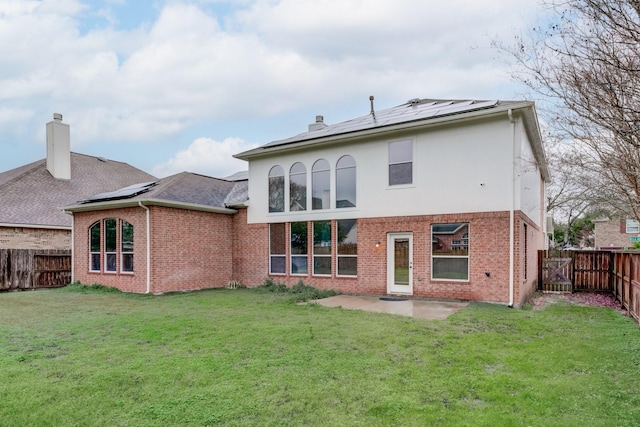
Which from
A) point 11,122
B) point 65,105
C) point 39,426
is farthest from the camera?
point 11,122

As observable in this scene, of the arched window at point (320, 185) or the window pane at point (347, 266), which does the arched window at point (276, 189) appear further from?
the window pane at point (347, 266)

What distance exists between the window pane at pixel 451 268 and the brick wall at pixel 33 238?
1623cm

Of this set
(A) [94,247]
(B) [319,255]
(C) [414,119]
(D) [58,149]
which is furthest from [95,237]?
(C) [414,119]

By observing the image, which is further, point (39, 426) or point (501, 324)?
point (501, 324)

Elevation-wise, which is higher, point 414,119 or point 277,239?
point 414,119

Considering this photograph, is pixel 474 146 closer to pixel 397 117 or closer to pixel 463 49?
pixel 397 117

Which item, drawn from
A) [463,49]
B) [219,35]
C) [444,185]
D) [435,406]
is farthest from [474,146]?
[219,35]

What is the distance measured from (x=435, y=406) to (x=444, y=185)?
26.2 feet

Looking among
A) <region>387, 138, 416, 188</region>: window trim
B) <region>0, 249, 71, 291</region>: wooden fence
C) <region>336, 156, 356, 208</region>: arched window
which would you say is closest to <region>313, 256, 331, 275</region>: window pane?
<region>336, 156, 356, 208</region>: arched window

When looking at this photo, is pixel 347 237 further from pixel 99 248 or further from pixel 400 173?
pixel 99 248

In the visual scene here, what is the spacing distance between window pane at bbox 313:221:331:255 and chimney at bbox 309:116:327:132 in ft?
18.2

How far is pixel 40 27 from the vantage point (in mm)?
12656

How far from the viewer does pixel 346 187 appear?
1282cm

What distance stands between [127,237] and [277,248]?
516cm
